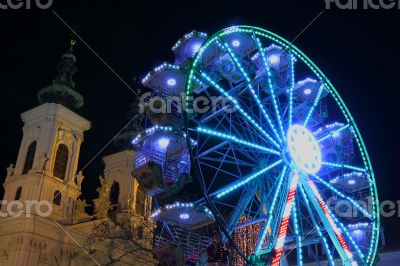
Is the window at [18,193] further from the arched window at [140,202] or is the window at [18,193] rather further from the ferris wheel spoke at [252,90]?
the ferris wheel spoke at [252,90]

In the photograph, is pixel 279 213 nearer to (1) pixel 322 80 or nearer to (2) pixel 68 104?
(1) pixel 322 80

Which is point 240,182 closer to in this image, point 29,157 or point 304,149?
point 304,149

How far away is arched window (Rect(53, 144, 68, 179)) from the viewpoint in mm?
41191

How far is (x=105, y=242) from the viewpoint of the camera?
37.7m

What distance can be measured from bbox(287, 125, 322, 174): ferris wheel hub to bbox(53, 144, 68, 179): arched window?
25757 mm

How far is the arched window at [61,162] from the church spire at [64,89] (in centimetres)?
378

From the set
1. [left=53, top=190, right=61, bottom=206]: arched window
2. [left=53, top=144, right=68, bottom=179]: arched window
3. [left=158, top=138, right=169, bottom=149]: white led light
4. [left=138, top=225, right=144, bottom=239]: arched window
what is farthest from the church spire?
[left=158, top=138, right=169, bottom=149]: white led light

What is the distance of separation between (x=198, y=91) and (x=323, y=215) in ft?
19.6

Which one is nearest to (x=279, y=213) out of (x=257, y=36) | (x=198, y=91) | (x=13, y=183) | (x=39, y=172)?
(x=198, y=91)

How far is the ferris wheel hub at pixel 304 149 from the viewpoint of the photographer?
18272mm

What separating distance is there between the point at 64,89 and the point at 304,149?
29.0 meters

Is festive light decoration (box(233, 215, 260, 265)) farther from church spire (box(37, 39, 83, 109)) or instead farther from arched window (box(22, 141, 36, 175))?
church spire (box(37, 39, 83, 109))

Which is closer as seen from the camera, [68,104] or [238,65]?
[238,65]

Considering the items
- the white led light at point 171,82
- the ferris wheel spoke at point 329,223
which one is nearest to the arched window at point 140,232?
the ferris wheel spoke at point 329,223
